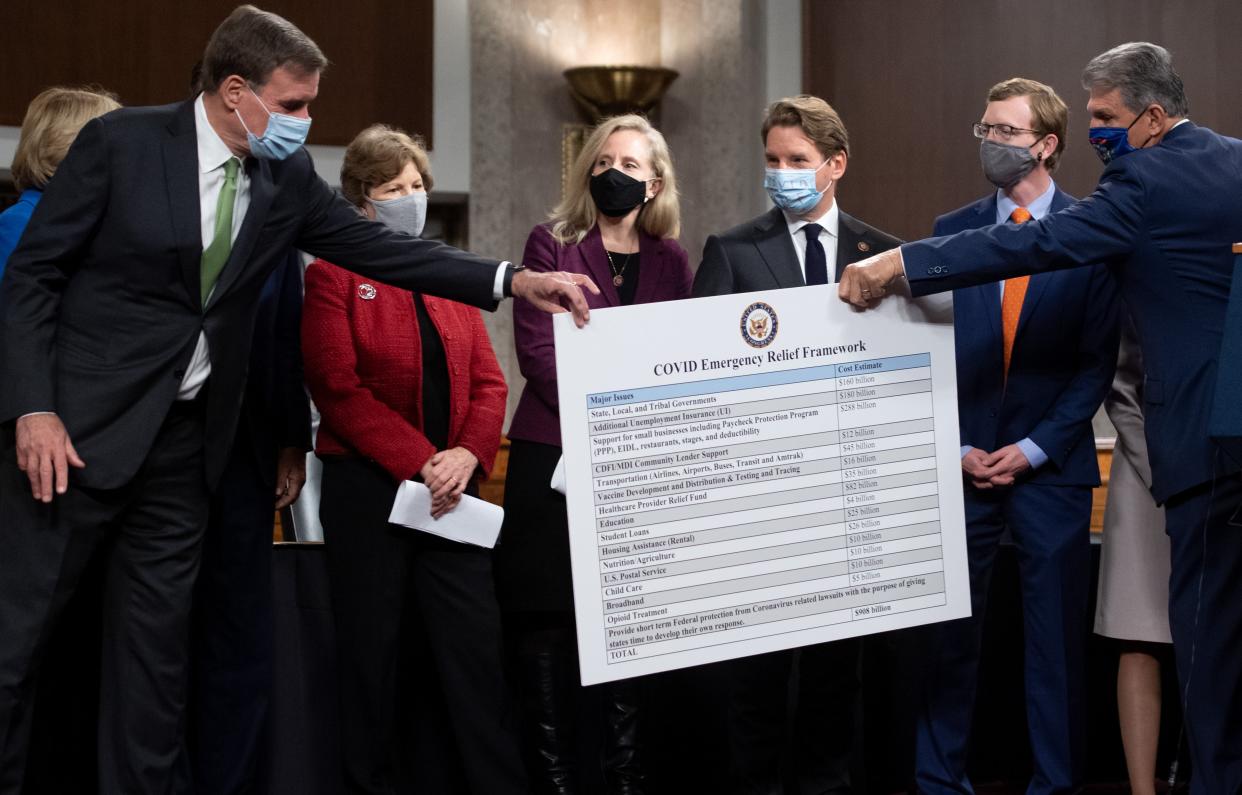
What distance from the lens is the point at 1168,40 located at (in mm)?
5031

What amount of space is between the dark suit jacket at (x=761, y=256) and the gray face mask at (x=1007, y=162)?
0.91 ft

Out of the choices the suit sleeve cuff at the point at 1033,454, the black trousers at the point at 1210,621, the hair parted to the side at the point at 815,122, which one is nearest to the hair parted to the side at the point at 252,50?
the hair parted to the side at the point at 815,122

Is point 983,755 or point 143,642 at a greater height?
point 143,642

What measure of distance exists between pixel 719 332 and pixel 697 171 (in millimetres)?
3577

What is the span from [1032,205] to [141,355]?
1.96 metres

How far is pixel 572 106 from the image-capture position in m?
6.22

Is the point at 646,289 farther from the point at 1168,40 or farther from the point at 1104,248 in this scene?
the point at 1168,40

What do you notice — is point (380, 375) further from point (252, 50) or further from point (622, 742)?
point (622, 742)

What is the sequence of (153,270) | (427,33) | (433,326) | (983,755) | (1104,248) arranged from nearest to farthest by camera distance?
(153,270)
(1104,248)
(433,326)
(983,755)
(427,33)

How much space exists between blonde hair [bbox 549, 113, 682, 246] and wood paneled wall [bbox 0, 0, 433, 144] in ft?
9.40

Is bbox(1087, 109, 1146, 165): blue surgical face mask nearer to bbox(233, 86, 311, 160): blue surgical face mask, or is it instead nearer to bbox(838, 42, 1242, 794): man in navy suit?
bbox(838, 42, 1242, 794): man in navy suit

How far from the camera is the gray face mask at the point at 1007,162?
310 centimetres

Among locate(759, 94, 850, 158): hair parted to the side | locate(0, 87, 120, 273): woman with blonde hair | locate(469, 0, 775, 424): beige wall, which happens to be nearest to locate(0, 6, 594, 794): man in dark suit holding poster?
locate(0, 87, 120, 273): woman with blonde hair

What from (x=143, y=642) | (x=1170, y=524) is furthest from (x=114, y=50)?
(x=1170, y=524)
